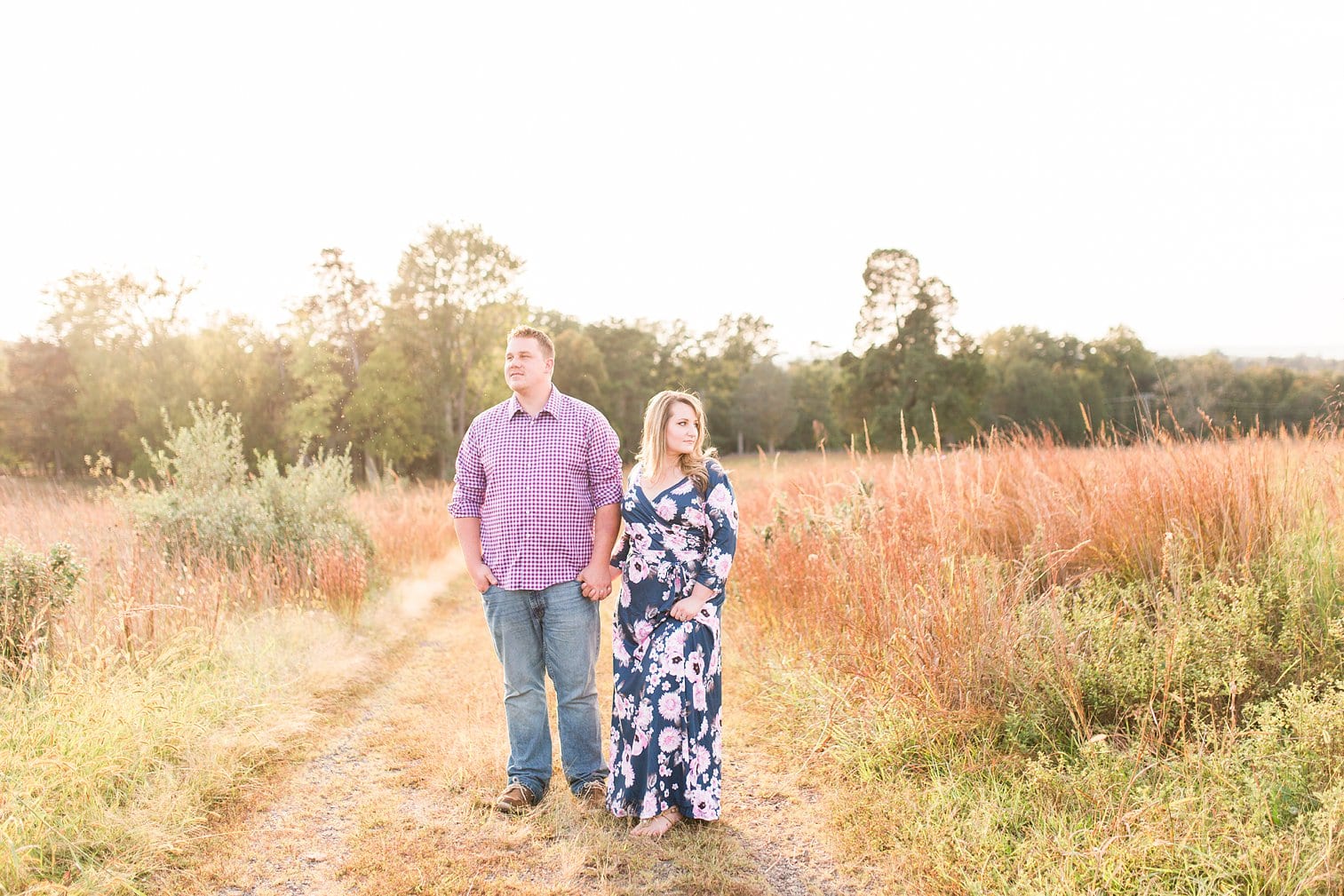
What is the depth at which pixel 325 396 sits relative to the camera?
30.1 meters

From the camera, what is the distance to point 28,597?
4.66 metres

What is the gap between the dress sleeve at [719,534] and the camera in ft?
11.3

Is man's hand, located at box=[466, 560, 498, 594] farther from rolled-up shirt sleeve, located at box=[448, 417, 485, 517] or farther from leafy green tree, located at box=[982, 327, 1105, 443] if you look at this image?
leafy green tree, located at box=[982, 327, 1105, 443]

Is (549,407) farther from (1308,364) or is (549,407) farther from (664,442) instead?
(1308,364)

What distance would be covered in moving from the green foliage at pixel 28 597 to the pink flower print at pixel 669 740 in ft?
10.8

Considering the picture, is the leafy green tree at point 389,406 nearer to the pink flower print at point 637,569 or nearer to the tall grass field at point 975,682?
the tall grass field at point 975,682

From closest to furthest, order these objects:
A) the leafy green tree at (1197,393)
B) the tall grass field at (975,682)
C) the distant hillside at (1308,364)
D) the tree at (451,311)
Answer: the tall grass field at (975,682), the leafy green tree at (1197,393), the distant hillside at (1308,364), the tree at (451,311)

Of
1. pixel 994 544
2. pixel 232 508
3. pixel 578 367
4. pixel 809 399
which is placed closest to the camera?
pixel 994 544

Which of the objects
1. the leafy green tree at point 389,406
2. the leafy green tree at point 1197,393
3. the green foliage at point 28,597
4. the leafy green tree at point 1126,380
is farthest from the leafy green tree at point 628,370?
the green foliage at point 28,597

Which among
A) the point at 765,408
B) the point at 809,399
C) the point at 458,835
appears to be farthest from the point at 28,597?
the point at 809,399

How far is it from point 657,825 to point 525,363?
2004 mm

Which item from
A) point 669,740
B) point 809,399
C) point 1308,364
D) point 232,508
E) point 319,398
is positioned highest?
point 319,398

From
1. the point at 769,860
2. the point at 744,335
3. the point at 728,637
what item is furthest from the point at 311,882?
the point at 744,335

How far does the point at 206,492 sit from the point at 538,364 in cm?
590
